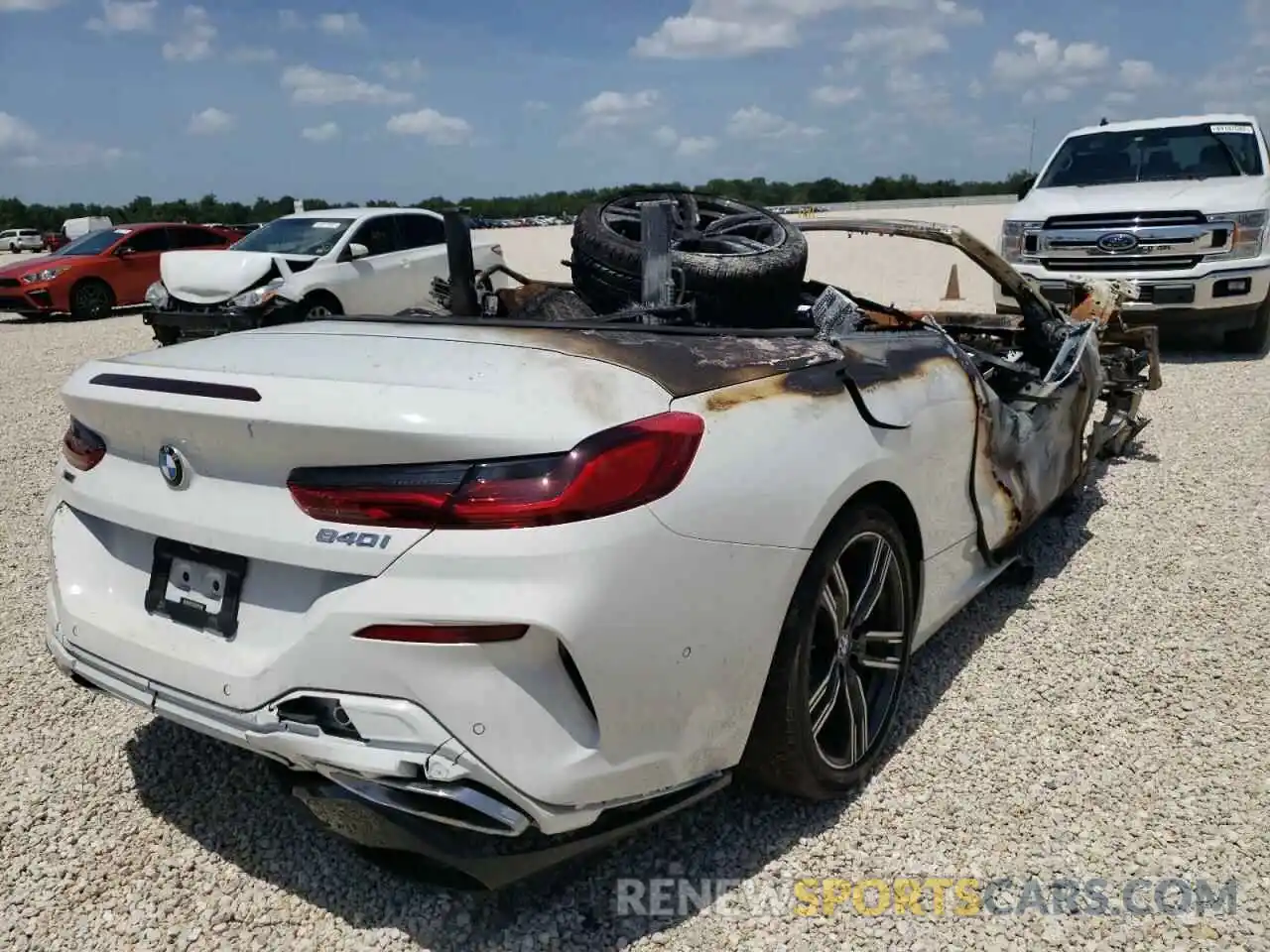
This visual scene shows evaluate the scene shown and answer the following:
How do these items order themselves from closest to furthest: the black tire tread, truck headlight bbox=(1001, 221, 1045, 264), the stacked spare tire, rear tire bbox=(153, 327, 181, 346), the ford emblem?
the stacked spare tire < the ford emblem < truck headlight bbox=(1001, 221, 1045, 264) < rear tire bbox=(153, 327, 181, 346) < the black tire tread

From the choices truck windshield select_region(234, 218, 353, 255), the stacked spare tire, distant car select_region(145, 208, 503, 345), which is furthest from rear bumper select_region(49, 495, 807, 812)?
truck windshield select_region(234, 218, 353, 255)

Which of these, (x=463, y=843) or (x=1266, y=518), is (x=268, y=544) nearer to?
(x=463, y=843)

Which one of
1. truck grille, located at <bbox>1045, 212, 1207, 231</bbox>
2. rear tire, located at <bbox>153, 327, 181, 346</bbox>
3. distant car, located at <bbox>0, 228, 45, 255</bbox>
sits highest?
distant car, located at <bbox>0, 228, 45, 255</bbox>

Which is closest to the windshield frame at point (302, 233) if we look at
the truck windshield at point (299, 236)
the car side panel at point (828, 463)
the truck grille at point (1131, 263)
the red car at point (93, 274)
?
the truck windshield at point (299, 236)

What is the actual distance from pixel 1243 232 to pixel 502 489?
27.5ft

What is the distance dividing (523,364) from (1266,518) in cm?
415

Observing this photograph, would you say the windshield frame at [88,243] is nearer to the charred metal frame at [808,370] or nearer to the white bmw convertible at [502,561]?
the charred metal frame at [808,370]

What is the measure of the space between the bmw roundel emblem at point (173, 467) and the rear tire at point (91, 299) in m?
15.3

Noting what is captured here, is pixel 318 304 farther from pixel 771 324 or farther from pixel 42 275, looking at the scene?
pixel 771 324

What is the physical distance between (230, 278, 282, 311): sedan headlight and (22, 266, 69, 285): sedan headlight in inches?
264

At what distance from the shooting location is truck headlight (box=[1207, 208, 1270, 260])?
8.05m

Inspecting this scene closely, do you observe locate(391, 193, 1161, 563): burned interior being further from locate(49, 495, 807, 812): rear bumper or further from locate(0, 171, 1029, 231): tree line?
locate(0, 171, 1029, 231): tree line

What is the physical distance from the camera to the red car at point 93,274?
15.1 meters

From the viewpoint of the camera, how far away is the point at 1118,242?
8.30 m
